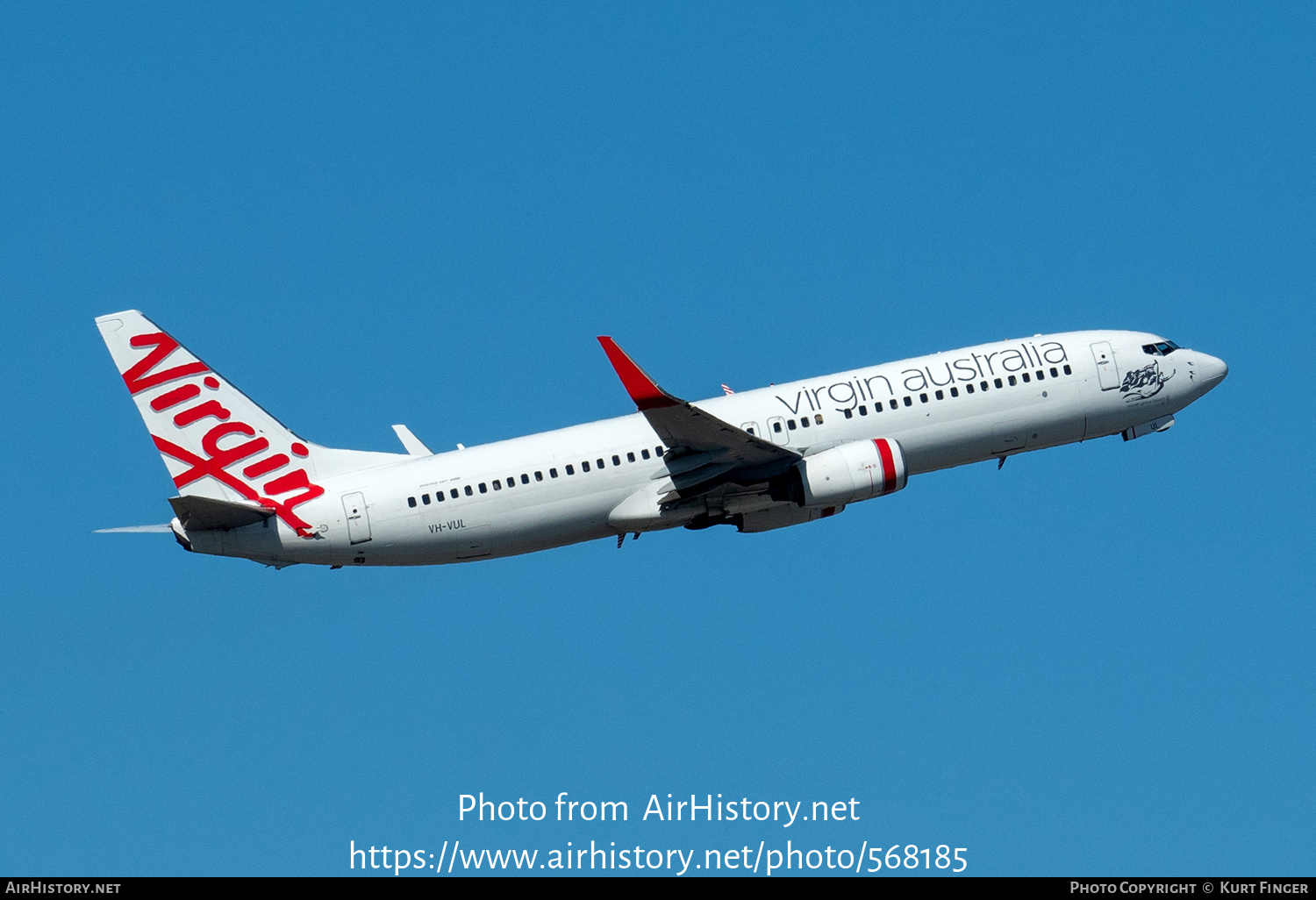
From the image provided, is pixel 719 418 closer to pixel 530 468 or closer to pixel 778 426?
pixel 778 426

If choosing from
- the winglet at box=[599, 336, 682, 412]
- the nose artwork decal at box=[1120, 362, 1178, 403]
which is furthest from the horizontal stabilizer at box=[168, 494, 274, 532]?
the nose artwork decal at box=[1120, 362, 1178, 403]

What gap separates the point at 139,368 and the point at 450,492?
1063cm

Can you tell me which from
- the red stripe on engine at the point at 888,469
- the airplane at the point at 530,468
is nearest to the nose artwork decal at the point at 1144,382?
the airplane at the point at 530,468

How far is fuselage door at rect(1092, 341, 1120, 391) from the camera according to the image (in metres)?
60.5

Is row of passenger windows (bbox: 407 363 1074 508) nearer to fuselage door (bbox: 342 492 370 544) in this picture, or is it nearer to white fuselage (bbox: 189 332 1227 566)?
white fuselage (bbox: 189 332 1227 566)

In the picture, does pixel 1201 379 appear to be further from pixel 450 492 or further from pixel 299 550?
pixel 299 550

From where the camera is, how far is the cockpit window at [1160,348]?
61.8m

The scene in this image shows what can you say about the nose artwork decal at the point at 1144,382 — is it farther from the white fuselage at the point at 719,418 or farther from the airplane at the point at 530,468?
the airplane at the point at 530,468

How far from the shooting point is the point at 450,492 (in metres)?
55.2

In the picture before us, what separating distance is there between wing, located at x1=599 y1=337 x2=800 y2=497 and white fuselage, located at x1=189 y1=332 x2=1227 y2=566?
89 centimetres

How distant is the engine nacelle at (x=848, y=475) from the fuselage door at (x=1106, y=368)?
9.10m

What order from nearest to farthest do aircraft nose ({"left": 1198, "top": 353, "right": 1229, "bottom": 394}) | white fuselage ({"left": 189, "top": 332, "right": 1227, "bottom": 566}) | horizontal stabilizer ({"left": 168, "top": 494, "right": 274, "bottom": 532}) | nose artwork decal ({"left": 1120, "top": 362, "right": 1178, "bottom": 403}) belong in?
1. horizontal stabilizer ({"left": 168, "top": 494, "right": 274, "bottom": 532})
2. white fuselage ({"left": 189, "top": 332, "right": 1227, "bottom": 566})
3. nose artwork decal ({"left": 1120, "top": 362, "right": 1178, "bottom": 403})
4. aircraft nose ({"left": 1198, "top": 353, "right": 1229, "bottom": 394})
